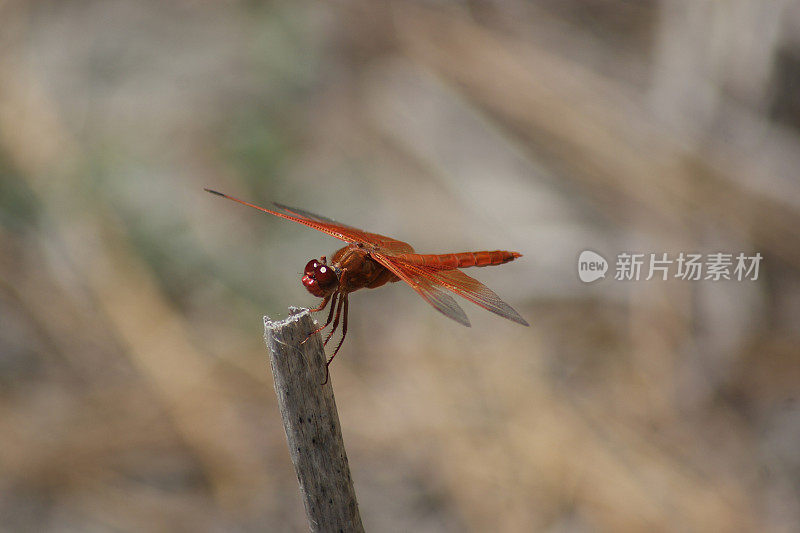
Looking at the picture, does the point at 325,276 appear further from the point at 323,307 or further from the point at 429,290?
the point at 429,290

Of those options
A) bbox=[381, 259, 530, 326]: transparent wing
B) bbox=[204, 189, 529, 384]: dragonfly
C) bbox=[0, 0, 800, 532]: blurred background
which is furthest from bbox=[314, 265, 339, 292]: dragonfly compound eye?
bbox=[0, 0, 800, 532]: blurred background

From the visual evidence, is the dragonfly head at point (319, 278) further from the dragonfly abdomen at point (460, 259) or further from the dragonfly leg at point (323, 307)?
the dragonfly abdomen at point (460, 259)

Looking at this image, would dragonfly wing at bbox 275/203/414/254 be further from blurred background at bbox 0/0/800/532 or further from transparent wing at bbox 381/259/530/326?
blurred background at bbox 0/0/800/532

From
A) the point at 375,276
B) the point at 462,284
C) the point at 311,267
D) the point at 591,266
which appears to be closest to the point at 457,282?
the point at 462,284

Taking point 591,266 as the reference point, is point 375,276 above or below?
below

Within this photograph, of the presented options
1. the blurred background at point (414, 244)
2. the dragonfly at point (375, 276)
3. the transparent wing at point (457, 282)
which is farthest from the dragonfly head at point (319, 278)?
the blurred background at point (414, 244)

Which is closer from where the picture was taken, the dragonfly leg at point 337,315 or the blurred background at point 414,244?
the dragonfly leg at point 337,315
